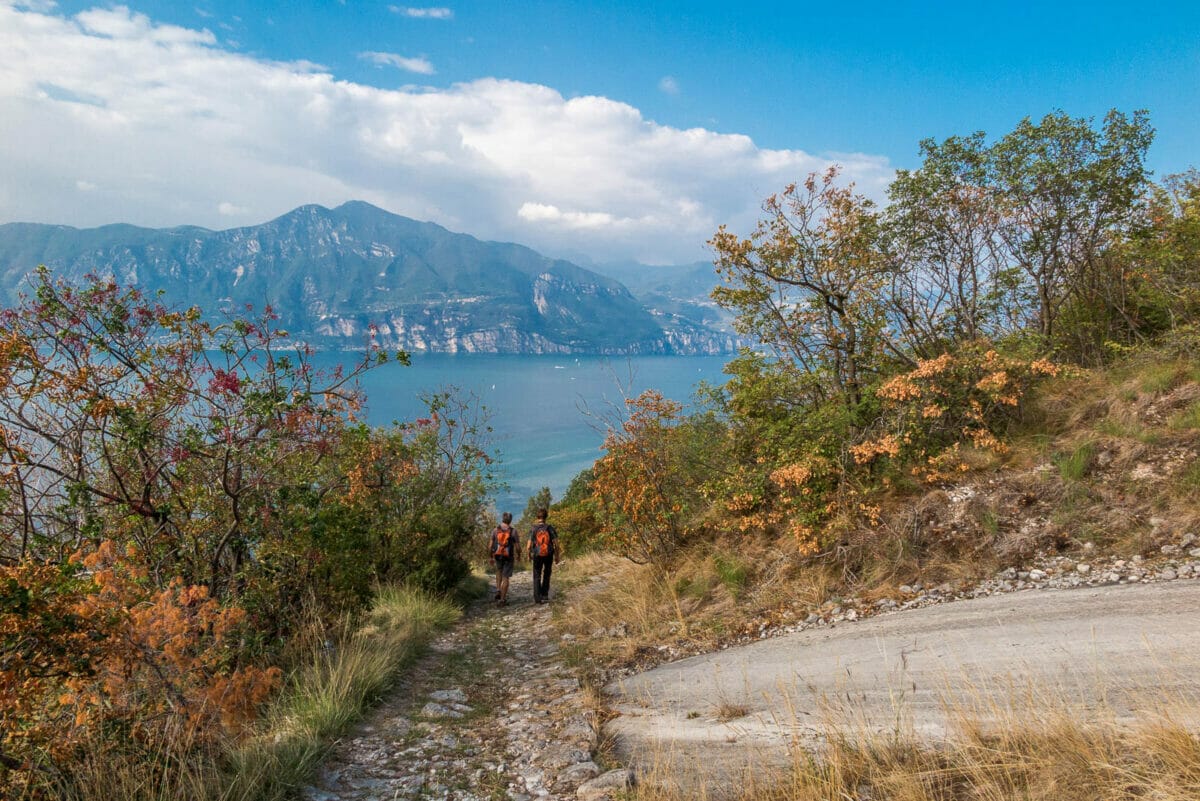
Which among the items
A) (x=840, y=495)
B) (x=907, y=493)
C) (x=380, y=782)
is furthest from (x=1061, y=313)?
(x=380, y=782)

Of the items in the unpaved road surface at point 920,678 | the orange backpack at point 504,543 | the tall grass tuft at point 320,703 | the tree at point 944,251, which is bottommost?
the orange backpack at point 504,543

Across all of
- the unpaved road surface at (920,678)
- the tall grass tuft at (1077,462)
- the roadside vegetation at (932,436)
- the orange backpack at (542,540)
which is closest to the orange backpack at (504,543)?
the orange backpack at (542,540)

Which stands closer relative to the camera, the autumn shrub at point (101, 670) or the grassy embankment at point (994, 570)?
the grassy embankment at point (994, 570)

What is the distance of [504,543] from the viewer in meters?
12.6

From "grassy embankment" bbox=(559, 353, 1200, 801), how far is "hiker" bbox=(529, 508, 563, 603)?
1.98 m

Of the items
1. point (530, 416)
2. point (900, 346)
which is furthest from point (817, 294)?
point (530, 416)

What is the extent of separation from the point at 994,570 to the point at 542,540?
7979 mm

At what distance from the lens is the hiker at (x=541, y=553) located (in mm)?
12320

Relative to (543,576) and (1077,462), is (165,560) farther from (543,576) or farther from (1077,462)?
(1077,462)

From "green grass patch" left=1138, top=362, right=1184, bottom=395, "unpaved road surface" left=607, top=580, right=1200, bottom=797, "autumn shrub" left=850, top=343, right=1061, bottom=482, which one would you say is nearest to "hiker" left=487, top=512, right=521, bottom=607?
"unpaved road surface" left=607, top=580, right=1200, bottom=797

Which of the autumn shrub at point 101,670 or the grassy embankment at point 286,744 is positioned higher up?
the autumn shrub at point 101,670

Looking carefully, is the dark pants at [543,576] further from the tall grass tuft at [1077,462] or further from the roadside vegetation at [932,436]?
the tall grass tuft at [1077,462]

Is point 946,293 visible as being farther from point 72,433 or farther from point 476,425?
point 72,433

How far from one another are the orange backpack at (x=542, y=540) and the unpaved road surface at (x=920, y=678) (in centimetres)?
588
